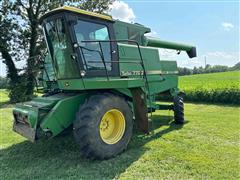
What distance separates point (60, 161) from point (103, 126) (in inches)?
41.5

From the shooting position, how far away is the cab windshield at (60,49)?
16.6 ft

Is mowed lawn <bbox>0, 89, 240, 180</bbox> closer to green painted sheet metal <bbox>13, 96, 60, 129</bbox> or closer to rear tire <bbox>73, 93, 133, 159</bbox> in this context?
rear tire <bbox>73, 93, 133, 159</bbox>

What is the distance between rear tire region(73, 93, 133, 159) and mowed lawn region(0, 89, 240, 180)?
24 cm

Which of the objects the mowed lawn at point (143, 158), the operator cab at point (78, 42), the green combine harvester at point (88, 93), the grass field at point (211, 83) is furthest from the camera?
the grass field at point (211, 83)

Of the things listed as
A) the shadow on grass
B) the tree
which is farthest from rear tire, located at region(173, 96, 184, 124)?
the tree

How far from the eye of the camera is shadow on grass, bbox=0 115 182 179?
14.0ft

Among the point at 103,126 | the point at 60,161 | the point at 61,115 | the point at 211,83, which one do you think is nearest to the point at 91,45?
the point at 61,115

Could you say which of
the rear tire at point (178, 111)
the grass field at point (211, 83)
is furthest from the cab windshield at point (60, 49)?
the grass field at point (211, 83)

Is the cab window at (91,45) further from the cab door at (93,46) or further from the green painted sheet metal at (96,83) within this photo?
the green painted sheet metal at (96,83)

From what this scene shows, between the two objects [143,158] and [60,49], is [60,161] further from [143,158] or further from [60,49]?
[60,49]

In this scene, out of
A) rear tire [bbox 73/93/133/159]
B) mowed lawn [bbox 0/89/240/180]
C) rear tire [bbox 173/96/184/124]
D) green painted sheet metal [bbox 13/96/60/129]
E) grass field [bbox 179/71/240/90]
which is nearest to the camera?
mowed lawn [bbox 0/89/240/180]

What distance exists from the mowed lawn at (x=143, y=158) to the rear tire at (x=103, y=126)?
24cm

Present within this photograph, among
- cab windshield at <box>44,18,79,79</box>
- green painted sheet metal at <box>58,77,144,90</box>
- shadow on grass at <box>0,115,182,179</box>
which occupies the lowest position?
shadow on grass at <box>0,115,182,179</box>

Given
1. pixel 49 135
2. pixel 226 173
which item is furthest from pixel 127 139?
pixel 226 173
